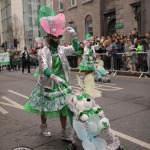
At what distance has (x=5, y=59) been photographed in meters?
24.5

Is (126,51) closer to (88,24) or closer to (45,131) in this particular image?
(45,131)

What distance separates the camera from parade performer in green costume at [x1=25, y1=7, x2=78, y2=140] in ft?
15.7

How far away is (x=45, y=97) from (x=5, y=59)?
20.1m

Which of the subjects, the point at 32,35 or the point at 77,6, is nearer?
the point at 77,6

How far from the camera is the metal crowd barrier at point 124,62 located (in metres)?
13.7

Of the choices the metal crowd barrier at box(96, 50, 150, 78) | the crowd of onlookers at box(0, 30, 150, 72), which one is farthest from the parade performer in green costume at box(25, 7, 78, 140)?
the metal crowd barrier at box(96, 50, 150, 78)

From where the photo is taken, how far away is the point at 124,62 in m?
14.9

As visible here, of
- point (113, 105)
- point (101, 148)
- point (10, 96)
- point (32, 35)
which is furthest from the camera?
point (32, 35)

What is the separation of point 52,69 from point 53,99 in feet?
1.59

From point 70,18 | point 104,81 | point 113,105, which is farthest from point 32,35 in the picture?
point 113,105

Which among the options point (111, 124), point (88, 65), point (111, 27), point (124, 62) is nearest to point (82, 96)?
point (111, 124)

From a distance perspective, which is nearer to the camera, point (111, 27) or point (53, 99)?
point (53, 99)

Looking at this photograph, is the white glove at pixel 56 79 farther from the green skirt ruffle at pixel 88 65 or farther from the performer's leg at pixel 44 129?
the green skirt ruffle at pixel 88 65

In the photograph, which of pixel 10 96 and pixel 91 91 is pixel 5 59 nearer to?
pixel 10 96
